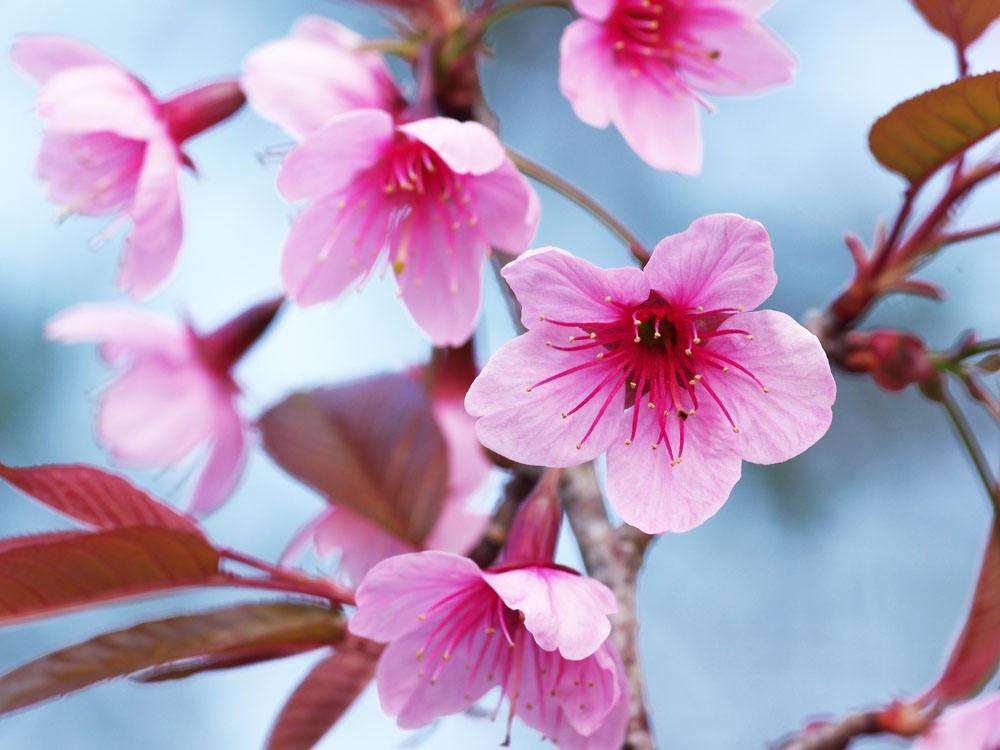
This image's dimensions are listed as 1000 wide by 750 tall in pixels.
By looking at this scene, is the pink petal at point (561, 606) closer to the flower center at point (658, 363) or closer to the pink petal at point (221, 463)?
the flower center at point (658, 363)

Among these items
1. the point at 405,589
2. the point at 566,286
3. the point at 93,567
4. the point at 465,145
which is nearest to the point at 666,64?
the point at 465,145

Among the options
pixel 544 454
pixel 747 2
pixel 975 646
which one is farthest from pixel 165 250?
pixel 975 646

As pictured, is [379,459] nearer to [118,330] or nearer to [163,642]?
[163,642]

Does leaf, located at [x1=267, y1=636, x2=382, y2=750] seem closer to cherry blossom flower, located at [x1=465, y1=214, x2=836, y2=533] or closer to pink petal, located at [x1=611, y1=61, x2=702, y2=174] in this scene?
cherry blossom flower, located at [x1=465, y1=214, x2=836, y2=533]

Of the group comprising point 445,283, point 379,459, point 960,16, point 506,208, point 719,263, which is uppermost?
point 960,16

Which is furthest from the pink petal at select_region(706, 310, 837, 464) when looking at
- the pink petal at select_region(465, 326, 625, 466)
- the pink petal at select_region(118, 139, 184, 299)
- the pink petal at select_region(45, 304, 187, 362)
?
the pink petal at select_region(45, 304, 187, 362)

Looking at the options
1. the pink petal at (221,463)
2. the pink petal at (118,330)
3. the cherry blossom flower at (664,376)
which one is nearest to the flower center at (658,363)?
the cherry blossom flower at (664,376)

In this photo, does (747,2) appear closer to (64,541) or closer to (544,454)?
(544,454)
